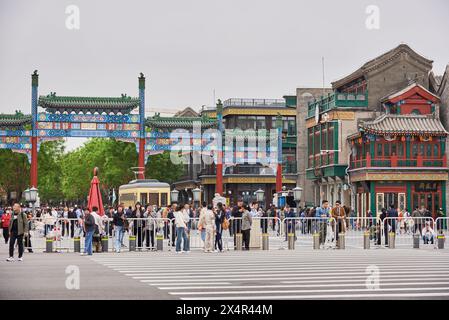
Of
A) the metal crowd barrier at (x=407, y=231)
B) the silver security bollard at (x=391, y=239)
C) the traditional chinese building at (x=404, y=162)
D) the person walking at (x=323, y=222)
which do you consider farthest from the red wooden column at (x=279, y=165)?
the silver security bollard at (x=391, y=239)

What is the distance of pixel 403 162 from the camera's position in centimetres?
6272

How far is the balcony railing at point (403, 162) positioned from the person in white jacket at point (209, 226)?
32.4 m

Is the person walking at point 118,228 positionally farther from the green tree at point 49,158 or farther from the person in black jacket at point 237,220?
the green tree at point 49,158

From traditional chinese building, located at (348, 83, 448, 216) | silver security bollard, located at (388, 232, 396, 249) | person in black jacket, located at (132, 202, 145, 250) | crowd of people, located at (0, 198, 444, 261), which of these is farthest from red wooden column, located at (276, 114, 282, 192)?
person in black jacket, located at (132, 202, 145, 250)

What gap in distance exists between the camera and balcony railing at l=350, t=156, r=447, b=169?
62281 mm

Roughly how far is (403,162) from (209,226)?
34020mm

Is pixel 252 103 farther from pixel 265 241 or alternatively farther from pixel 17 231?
pixel 17 231

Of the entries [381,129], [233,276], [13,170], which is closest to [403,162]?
[381,129]

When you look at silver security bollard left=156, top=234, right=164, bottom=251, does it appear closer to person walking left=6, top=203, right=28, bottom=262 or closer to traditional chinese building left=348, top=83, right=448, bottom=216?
person walking left=6, top=203, right=28, bottom=262

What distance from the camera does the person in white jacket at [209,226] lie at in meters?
31.1

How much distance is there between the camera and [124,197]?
5875 cm
